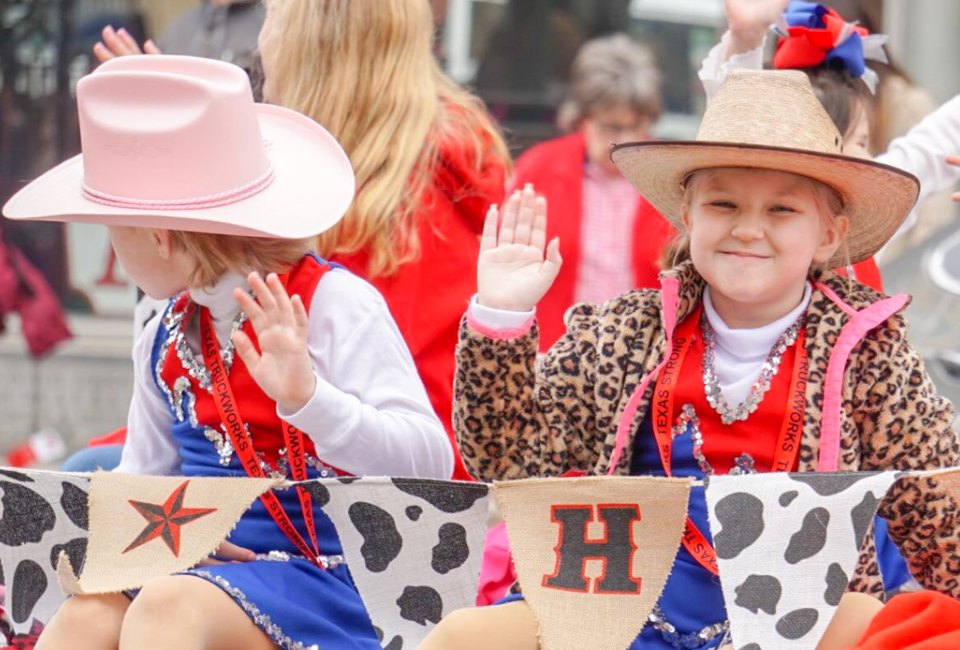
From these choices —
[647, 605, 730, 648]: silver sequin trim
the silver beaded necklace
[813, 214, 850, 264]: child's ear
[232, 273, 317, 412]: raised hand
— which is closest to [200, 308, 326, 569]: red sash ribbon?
[232, 273, 317, 412]: raised hand

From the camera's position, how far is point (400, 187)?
4113mm

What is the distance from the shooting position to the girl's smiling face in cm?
314

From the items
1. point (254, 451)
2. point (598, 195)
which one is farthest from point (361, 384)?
point (598, 195)

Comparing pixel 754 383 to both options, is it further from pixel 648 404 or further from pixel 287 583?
pixel 287 583

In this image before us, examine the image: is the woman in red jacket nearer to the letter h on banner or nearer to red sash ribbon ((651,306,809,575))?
red sash ribbon ((651,306,809,575))

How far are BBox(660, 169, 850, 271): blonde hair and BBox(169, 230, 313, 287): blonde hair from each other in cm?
77

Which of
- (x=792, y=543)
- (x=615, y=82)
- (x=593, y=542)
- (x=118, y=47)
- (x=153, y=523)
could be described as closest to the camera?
(x=792, y=543)

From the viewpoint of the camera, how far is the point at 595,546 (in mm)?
2957

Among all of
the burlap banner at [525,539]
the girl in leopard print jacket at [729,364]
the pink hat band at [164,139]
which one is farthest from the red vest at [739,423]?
the pink hat band at [164,139]

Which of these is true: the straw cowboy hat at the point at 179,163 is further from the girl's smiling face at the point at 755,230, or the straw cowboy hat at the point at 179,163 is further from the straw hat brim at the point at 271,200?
the girl's smiling face at the point at 755,230

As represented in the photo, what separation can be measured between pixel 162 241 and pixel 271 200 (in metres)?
0.24

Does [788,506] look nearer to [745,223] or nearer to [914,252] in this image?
[745,223]

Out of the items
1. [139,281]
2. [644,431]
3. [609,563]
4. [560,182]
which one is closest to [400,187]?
[139,281]

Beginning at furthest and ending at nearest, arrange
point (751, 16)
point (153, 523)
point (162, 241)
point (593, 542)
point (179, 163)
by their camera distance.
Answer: point (751, 16) < point (162, 241) < point (179, 163) < point (153, 523) < point (593, 542)
